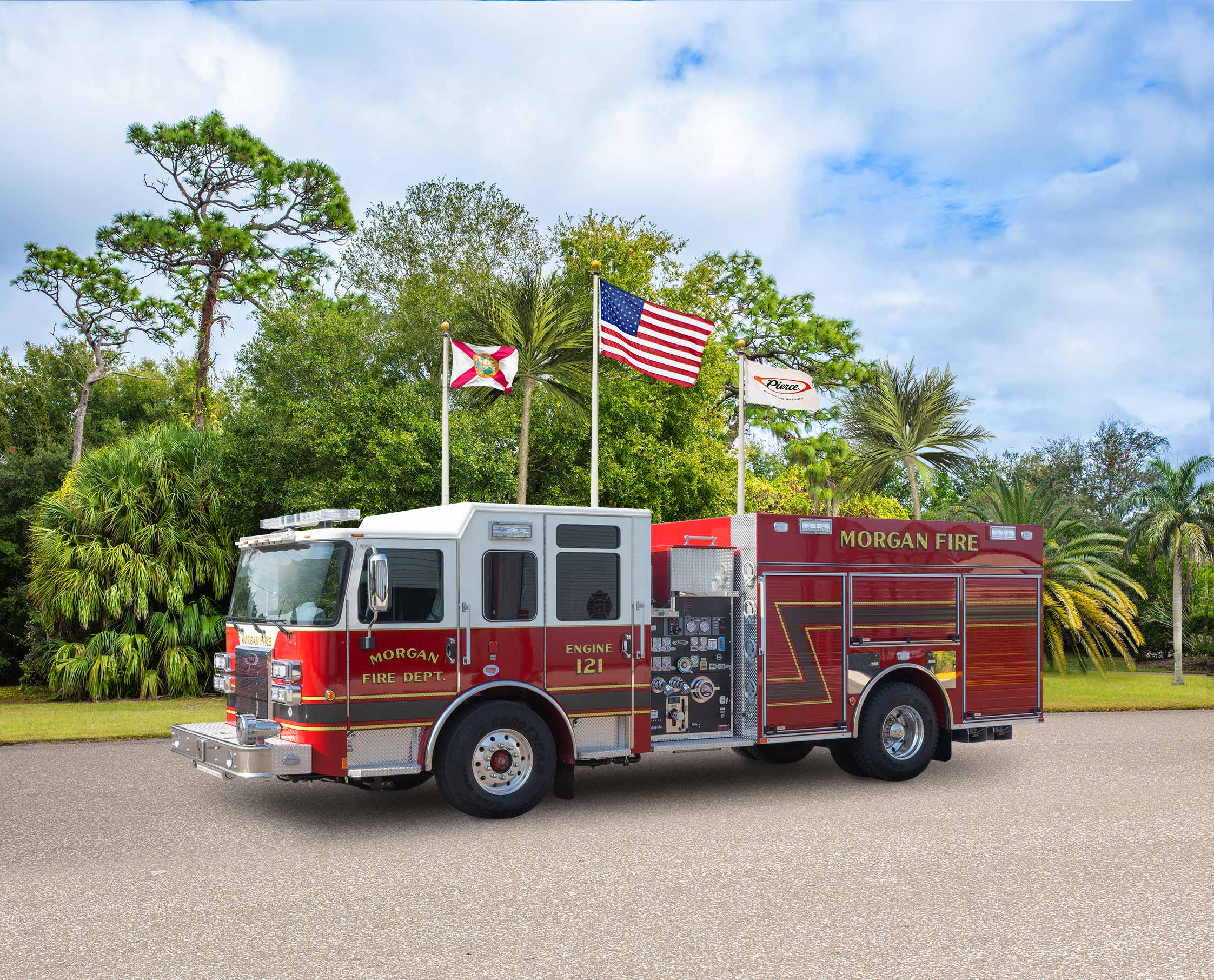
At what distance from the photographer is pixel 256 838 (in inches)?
322

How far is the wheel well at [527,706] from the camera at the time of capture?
8672 mm

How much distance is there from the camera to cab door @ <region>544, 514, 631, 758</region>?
9195mm

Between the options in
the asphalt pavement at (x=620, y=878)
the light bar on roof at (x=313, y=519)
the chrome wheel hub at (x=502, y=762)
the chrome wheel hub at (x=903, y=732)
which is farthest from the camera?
the chrome wheel hub at (x=903, y=732)

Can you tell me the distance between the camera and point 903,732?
11.1 metres

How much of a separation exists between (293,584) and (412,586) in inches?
40.6

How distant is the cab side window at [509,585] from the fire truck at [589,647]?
15mm

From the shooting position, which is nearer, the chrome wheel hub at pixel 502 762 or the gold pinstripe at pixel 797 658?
the chrome wheel hub at pixel 502 762

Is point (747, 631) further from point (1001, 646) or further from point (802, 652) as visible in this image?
point (1001, 646)

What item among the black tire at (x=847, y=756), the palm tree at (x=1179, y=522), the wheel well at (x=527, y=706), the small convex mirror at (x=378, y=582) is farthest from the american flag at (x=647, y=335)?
the palm tree at (x=1179, y=522)

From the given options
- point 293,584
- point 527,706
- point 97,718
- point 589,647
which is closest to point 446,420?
point 293,584

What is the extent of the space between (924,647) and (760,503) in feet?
55.6

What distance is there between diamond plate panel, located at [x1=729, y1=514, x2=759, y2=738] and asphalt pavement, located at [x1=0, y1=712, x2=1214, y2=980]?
745mm

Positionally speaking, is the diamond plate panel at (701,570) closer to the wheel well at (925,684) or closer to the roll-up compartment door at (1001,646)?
the wheel well at (925,684)

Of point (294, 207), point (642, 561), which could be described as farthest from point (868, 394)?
point (294, 207)
